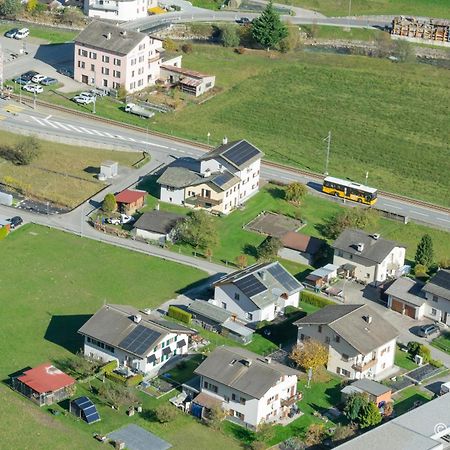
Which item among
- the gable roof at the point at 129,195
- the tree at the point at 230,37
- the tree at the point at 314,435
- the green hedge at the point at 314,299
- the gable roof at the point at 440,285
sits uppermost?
the tree at the point at 230,37

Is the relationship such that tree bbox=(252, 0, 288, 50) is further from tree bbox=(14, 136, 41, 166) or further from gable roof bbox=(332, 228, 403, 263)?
gable roof bbox=(332, 228, 403, 263)

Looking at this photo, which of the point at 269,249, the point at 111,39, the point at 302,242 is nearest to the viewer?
the point at 269,249

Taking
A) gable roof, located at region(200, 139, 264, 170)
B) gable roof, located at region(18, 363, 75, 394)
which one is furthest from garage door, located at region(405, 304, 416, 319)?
gable roof, located at region(18, 363, 75, 394)

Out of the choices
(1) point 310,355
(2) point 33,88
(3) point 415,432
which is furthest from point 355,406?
(2) point 33,88

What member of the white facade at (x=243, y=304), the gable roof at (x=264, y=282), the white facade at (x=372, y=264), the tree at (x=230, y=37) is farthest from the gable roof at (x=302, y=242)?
the tree at (x=230, y=37)

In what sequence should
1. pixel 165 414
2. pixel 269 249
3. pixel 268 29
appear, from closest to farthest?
1. pixel 165 414
2. pixel 269 249
3. pixel 268 29

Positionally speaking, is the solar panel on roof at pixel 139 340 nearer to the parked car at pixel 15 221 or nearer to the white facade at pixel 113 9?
the parked car at pixel 15 221

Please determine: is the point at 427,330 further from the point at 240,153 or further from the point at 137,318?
the point at 240,153
